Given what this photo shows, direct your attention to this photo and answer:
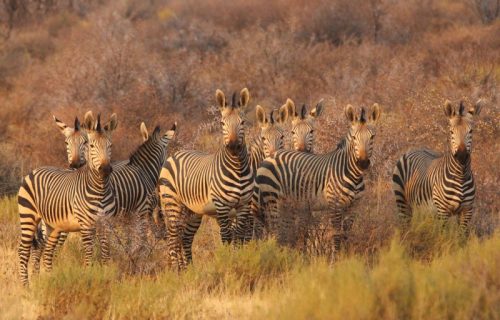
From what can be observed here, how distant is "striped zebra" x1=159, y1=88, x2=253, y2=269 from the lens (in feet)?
34.6

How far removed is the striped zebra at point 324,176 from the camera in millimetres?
10539

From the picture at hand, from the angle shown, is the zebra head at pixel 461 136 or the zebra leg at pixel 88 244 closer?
the zebra leg at pixel 88 244

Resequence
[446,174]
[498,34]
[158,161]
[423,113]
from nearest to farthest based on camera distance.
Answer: [446,174] < [158,161] < [423,113] < [498,34]

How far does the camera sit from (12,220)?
1352 cm

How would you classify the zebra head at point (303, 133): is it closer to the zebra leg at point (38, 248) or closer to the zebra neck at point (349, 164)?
the zebra neck at point (349, 164)

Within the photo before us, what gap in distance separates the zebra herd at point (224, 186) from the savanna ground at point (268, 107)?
32cm

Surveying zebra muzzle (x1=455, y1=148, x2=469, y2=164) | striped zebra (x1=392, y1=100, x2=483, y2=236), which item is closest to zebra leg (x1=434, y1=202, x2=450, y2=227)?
striped zebra (x1=392, y1=100, x2=483, y2=236)

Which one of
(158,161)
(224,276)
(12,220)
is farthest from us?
(12,220)

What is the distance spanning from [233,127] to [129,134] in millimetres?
6981

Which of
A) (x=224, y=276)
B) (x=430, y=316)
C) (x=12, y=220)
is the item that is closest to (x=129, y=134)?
(x=12, y=220)

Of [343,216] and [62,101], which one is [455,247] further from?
[62,101]

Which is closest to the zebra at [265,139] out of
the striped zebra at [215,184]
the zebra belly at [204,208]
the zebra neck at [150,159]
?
the zebra neck at [150,159]

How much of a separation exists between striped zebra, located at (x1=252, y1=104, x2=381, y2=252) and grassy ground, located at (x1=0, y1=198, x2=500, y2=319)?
78 centimetres

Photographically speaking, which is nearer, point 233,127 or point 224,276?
point 224,276
